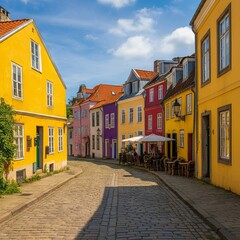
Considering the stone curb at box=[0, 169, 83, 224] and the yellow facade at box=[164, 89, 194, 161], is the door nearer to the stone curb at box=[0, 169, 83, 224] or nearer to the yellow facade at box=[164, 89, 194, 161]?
the yellow facade at box=[164, 89, 194, 161]

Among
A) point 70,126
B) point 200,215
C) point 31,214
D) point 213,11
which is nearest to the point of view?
point 200,215

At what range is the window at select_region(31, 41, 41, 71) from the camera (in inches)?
711

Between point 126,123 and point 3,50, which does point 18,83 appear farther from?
point 126,123

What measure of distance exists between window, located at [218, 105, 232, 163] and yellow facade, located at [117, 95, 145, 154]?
73.9 feet

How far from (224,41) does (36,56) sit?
9.84 m

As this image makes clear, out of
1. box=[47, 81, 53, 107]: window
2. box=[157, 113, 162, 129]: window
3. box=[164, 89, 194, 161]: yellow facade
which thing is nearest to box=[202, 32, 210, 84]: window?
box=[164, 89, 194, 161]: yellow facade

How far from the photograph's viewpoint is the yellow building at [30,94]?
14.9 m

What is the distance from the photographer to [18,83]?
15.8m

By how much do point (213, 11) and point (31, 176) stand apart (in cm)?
1052

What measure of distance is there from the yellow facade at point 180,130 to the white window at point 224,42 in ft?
22.9

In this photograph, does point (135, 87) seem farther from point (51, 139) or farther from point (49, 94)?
point (51, 139)

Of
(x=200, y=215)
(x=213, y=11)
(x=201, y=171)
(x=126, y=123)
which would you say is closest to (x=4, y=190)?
(x=200, y=215)

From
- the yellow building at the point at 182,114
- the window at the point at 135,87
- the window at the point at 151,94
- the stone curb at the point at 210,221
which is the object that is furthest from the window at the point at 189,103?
the window at the point at 135,87

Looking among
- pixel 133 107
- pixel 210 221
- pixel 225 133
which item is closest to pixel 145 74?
pixel 133 107
